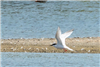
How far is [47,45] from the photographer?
20.9m

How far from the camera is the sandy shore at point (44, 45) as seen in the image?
20.0 meters

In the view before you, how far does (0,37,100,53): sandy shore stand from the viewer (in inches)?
788

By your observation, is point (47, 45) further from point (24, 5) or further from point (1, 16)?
point (24, 5)

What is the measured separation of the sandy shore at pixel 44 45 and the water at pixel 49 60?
74 centimetres

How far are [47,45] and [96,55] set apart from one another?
322 cm

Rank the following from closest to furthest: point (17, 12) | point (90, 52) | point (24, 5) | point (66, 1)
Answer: point (90, 52) < point (17, 12) < point (24, 5) < point (66, 1)

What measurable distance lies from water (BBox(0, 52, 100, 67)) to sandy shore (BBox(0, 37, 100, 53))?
2.44 feet

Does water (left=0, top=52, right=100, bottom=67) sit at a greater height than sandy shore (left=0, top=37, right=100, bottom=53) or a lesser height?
lesser

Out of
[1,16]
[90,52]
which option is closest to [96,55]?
[90,52]

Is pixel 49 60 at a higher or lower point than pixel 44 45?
lower

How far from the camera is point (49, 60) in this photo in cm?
1767

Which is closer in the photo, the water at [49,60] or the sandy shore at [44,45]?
the water at [49,60]

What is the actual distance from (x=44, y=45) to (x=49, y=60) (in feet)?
10.9

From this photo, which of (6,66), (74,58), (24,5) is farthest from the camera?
(24,5)
